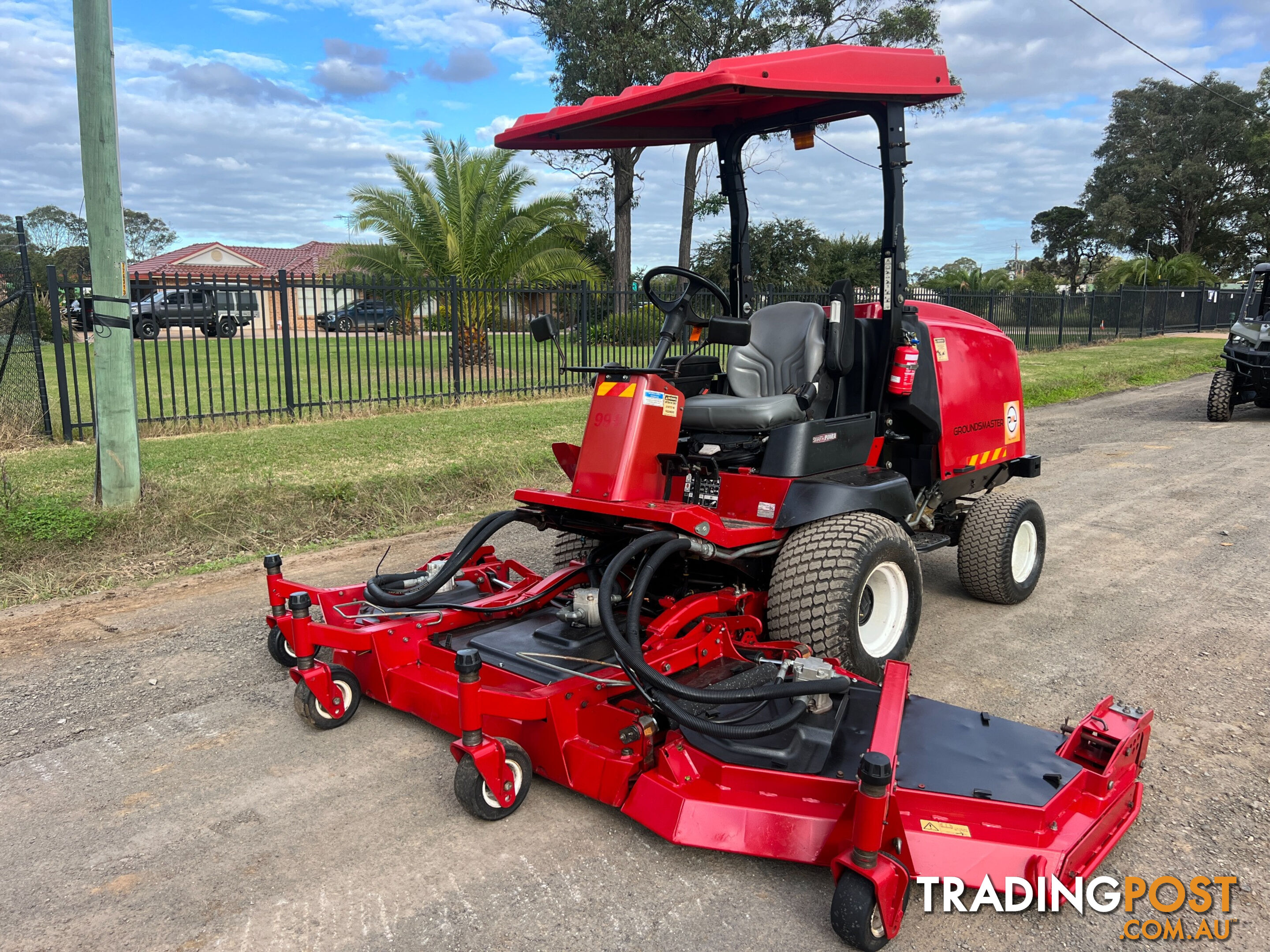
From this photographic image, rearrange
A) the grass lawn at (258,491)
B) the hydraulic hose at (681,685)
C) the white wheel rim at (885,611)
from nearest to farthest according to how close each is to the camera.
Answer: the hydraulic hose at (681,685) → the white wheel rim at (885,611) → the grass lawn at (258,491)

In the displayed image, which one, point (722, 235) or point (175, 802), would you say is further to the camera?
point (722, 235)

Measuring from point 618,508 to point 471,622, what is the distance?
84cm

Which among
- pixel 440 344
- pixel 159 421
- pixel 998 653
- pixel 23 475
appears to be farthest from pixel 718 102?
pixel 440 344

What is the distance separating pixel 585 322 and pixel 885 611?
1120 cm

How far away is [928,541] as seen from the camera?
4.77 meters

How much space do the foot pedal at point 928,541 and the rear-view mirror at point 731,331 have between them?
1401 millimetres

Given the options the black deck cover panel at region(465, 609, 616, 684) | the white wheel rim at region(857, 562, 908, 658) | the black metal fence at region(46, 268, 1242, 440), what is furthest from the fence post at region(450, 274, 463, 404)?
the white wheel rim at region(857, 562, 908, 658)

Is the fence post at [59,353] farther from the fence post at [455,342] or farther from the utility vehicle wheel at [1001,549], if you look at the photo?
the utility vehicle wheel at [1001,549]

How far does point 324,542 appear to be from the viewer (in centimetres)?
624

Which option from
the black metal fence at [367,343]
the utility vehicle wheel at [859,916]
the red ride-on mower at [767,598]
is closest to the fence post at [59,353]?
the black metal fence at [367,343]

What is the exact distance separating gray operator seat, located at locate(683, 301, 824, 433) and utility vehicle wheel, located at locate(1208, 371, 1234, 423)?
10010mm

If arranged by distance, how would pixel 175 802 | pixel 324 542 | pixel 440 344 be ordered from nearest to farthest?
pixel 175 802 < pixel 324 542 < pixel 440 344

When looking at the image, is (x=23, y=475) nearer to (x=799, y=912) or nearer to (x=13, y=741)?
(x=13, y=741)

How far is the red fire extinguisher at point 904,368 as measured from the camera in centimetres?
439
